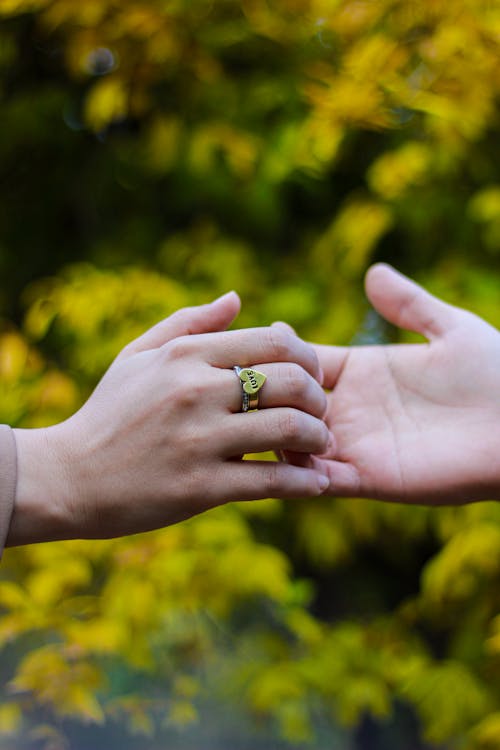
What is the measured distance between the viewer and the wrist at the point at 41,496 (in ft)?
3.46

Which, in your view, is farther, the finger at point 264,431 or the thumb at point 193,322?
the thumb at point 193,322

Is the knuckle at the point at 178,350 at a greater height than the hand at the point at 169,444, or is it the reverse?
the knuckle at the point at 178,350

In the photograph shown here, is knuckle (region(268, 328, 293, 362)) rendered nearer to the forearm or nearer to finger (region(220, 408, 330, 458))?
finger (region(220, 408, 330, 458))

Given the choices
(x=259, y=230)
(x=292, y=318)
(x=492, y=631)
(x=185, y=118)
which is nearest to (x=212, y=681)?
(x=492, y=631)

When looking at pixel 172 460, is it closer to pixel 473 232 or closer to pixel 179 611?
pixel 179 611

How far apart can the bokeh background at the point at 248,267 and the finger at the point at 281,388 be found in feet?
2.53

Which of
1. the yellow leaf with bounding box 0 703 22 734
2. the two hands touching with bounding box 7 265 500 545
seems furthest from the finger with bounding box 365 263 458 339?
the yellow leaf with bounding box 0 703 22 734

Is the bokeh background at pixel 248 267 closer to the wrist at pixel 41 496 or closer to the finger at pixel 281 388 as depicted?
the wrist at pixel 41 496

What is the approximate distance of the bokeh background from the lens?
177 cm

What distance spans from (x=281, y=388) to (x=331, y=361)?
352 mm

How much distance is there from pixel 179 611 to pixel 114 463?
1153 mm

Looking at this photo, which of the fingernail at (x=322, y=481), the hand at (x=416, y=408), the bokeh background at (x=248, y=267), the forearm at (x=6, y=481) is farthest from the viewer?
the bokeh background at (x=248, y=267)

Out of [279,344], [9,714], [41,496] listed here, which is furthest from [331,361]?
[9,714]

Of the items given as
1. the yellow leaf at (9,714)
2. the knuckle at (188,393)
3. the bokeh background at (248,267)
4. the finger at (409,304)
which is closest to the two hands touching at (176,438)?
the knuckle at (188,393)
